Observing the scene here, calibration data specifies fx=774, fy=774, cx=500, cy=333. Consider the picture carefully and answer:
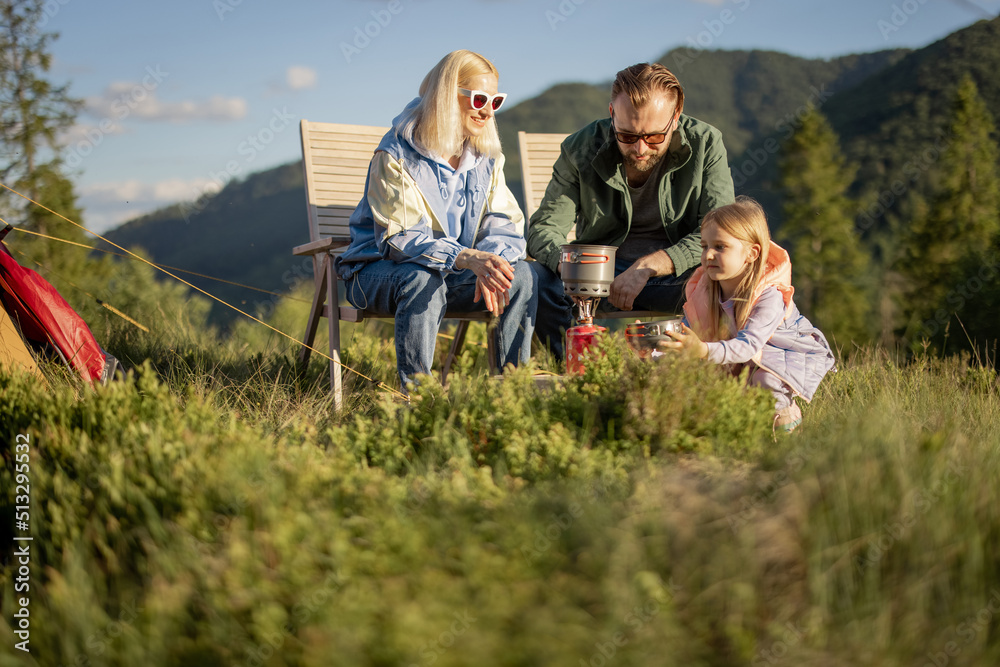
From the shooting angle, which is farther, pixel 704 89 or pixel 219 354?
pixel 704 89

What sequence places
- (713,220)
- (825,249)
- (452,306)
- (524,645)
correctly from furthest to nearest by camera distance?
(825,249), (452,306), (713,220), (524,645)

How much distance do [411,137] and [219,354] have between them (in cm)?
187

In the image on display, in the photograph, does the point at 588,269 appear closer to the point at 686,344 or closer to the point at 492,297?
the point at 492,297

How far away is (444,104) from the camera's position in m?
3.55

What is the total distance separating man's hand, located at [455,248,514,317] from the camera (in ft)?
10.5

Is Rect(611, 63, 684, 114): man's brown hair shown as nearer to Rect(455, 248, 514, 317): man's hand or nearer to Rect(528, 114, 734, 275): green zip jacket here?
Rect(528, 114, 734, 275): green zip jacket

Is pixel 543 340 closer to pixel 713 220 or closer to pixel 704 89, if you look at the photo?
pixel 713 220

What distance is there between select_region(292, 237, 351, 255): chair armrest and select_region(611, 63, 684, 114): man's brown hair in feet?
4.64

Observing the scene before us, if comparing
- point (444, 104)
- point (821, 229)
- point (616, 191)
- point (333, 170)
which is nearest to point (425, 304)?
point (444, 104)

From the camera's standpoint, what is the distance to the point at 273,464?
6.49 feet

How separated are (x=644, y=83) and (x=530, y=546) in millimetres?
2435

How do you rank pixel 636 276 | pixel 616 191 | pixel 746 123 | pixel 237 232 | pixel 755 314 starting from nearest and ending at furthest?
pixel 755 314 → pixel 636 276 → pixel 616 191 → pixel 746 123 → pixel 237 232

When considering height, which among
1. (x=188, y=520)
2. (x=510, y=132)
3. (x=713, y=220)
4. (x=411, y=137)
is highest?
(x=510, y=132)

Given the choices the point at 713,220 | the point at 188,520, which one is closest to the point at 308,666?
the point at 188,520
